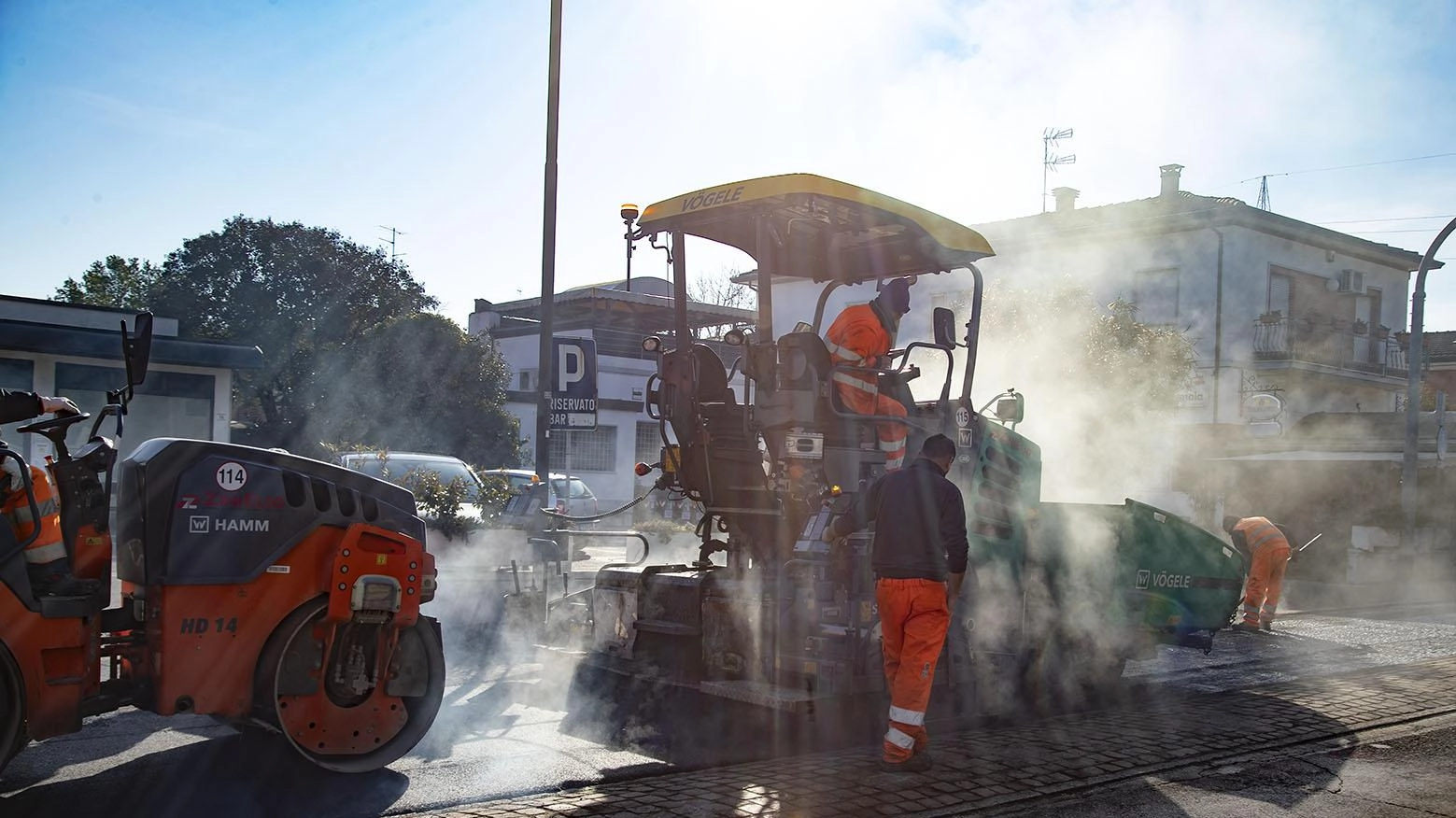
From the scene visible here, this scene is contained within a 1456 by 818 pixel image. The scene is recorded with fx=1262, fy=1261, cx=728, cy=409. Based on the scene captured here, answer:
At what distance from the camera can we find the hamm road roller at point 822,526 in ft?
22.1

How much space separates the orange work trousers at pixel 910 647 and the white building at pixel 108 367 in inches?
538

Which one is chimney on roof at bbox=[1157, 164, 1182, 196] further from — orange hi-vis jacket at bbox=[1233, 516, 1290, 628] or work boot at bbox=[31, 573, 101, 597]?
work boot at bbox=[31, 573, 101, 597]

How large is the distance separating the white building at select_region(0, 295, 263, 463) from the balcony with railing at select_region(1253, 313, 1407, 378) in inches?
922

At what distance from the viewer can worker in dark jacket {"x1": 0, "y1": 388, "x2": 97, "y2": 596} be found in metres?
4.72

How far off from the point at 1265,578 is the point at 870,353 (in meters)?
6.96

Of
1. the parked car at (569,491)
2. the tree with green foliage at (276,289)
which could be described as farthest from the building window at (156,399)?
the tree with green foliage at (276,289)

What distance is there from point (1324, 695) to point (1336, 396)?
28.3m

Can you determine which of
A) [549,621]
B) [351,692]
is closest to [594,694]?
[549,621]

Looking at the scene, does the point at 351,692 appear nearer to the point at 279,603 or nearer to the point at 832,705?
the point at 279,603

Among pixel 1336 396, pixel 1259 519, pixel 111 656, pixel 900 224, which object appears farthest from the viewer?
pixel 1336 396

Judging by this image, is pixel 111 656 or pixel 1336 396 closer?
pixel 111 656

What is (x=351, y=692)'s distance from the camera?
217 inches

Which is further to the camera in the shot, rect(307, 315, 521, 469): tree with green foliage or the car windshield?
rect(307, 315, 521, 469): tree with green foliage

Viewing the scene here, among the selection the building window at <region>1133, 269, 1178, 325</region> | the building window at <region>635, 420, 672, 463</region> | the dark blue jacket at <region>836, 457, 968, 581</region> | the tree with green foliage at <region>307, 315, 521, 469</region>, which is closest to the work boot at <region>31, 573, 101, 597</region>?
the dark blue jacket at <region>836, 457, 968, 581</region>
